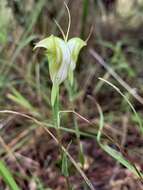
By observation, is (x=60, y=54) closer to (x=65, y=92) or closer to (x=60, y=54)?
(x=60, y=54)

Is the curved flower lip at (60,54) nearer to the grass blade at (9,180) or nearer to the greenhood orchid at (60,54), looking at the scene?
the greenhood orchid at (60,54)

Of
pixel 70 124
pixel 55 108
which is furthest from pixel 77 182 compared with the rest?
pixel 55 108

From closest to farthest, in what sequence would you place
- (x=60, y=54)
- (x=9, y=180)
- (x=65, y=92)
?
(x=60, y=54) → (x=9, y=180) → (x=65, y=92)

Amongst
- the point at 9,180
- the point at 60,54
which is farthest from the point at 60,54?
the point at 9,180

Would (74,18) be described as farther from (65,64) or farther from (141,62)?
(65,64)

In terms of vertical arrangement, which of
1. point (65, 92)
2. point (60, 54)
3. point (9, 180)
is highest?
point (60, 54)

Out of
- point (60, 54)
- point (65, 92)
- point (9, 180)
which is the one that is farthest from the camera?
point (65, 92)

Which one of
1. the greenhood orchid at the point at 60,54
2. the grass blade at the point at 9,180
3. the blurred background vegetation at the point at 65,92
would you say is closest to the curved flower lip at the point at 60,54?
the greenhood orchid at the point at 60,54
